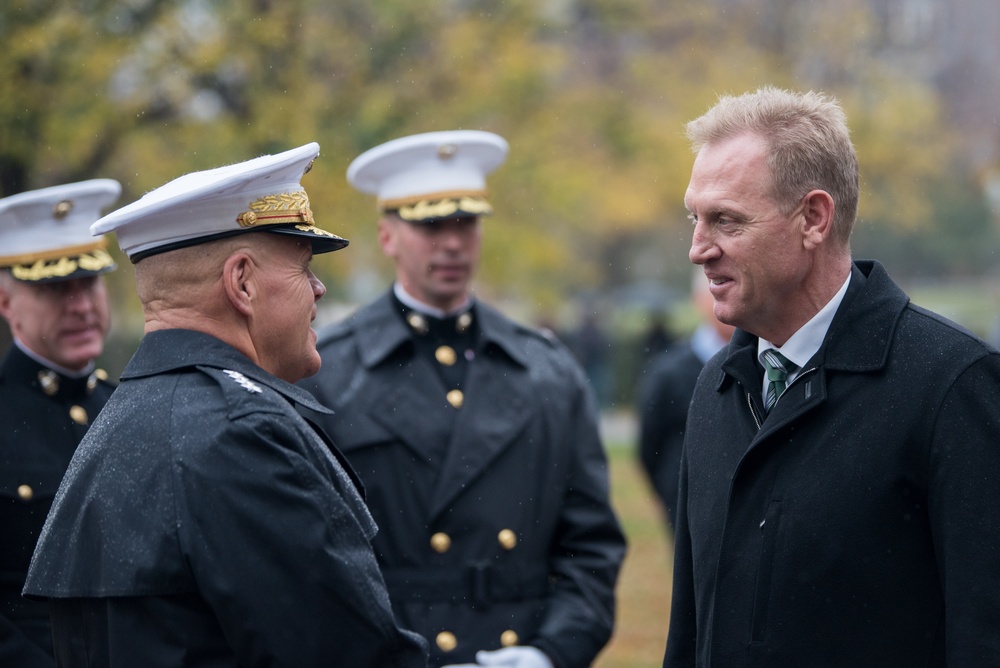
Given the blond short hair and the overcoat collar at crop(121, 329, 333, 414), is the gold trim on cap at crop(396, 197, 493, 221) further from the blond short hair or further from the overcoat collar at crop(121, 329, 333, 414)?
the overcoat collar at crop(121, 329, 333, 414)

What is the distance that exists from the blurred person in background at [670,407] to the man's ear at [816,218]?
389cm

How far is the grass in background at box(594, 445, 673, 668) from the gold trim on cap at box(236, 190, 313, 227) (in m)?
4.80

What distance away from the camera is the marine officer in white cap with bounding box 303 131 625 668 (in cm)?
452

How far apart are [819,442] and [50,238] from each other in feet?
10.5

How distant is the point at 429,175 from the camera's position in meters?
5.16

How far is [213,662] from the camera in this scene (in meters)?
2.76

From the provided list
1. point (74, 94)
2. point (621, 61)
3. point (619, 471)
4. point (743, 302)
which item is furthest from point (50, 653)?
point (621, 61)

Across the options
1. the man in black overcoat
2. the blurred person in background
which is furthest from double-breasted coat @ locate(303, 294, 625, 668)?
the blurred person in background

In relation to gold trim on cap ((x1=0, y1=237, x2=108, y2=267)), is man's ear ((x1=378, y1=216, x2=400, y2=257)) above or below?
above

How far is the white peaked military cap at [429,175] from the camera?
5.05m

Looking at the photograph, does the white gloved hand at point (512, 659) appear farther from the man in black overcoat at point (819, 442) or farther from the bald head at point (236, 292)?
the bald head at point (236, 292)

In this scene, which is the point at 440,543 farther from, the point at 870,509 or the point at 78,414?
the point at 870,509

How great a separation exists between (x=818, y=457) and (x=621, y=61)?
64.1 ft

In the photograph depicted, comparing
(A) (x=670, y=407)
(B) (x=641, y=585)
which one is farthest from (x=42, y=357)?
(B) (x=641, y=585)
